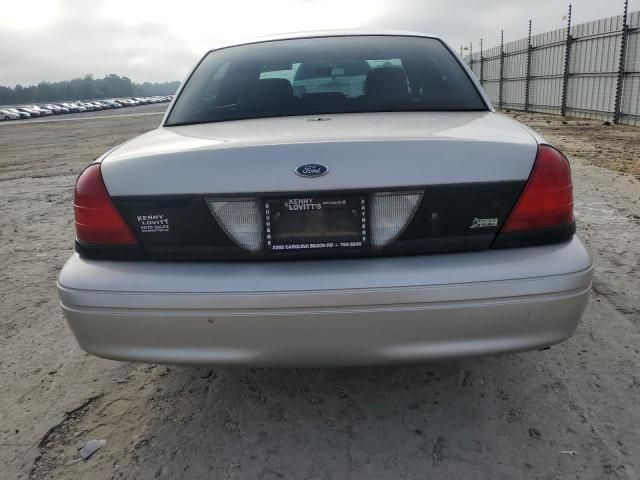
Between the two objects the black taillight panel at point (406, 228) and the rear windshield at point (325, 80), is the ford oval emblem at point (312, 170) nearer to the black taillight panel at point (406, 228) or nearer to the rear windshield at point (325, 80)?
the black taillight panel at point (406, 228)

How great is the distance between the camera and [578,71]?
17.3m

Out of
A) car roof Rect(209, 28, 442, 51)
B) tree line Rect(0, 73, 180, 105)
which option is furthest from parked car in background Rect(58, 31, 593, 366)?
tree line Rect(0, 73, 180, 105)

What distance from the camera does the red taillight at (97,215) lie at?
6.05ft

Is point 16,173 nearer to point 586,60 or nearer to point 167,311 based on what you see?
point 167,311

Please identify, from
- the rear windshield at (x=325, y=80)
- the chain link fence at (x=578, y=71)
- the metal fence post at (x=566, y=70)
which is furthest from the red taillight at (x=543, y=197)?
the metal fence post at (x=566, y=70)

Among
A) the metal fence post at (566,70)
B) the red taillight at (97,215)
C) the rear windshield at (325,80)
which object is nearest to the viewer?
the red taillight at (97,215)

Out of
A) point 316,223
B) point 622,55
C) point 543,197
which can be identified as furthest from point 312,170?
point 622,55

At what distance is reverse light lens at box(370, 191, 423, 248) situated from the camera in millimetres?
1714

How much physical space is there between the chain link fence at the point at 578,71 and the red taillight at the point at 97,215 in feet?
49.8

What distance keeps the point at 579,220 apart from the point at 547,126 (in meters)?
11.8

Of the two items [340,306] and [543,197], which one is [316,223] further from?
[543,197]

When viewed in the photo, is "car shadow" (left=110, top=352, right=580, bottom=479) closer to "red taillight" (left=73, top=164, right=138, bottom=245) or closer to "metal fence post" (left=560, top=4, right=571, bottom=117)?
"red taillight" (left=73, top=164, right=138, bottom=245)

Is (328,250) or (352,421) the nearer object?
(328,250)

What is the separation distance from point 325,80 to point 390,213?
136 centimetres
